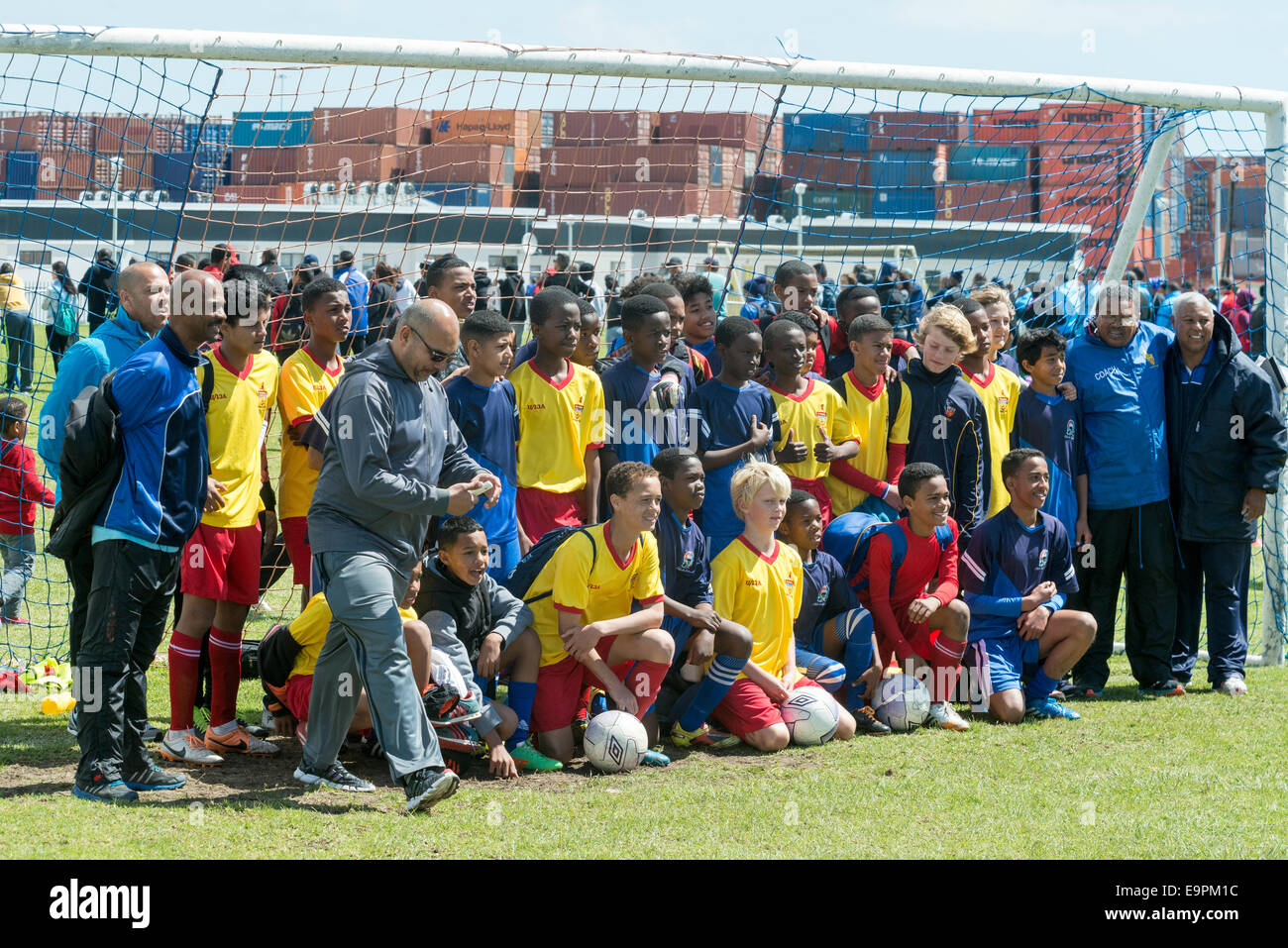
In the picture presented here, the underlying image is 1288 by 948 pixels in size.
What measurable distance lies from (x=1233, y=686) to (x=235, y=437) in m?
5.04

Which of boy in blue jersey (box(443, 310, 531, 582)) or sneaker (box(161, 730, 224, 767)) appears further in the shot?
boy in blue jersey (box(443, 310, 531, 582))

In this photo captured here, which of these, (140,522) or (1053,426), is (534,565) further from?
(1053,426)

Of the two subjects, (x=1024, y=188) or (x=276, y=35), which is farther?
(x=1024, y=188)

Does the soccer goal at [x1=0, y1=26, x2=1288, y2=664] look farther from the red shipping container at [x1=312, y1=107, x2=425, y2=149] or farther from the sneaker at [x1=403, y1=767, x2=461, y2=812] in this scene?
the sneaker at [x1=403, y1=767, x2=461, y2=812]

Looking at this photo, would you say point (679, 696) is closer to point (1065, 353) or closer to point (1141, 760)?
point (1141, 760)

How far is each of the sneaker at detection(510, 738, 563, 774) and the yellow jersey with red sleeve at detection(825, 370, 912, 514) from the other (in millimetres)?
2133

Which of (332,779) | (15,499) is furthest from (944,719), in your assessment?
(15,499)

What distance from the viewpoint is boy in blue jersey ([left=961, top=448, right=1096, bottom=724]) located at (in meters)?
6.48

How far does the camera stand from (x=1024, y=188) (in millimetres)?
10461

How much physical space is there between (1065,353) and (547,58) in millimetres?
3069

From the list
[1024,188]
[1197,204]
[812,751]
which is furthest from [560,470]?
[1197,204]

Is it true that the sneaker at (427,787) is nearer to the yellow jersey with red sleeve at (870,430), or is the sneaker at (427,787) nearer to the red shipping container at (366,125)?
the yellow jersey with red sleeve at (870,430)

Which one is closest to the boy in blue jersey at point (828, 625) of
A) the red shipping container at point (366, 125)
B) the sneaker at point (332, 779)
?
the sneaker at point (332, 779)

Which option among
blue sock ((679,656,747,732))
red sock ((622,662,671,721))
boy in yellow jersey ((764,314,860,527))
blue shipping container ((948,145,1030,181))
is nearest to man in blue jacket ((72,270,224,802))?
red sock ((622,662,671,721))
